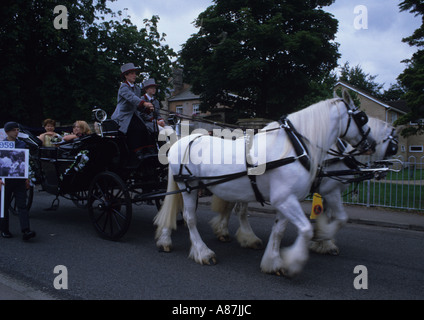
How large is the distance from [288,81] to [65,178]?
66.0 feet

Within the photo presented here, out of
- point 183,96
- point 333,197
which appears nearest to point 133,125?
point 333,197

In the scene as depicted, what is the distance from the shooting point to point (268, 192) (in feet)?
14.0

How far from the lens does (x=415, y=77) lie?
348 inches

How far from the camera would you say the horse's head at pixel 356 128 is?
171 inches

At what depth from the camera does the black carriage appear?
565 cm

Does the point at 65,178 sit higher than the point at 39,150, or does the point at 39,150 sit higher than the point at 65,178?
the point at 39,150

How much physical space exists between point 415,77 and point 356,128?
574 cm

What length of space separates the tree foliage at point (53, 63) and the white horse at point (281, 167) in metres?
11.7

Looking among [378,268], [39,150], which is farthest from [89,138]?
[378,268]

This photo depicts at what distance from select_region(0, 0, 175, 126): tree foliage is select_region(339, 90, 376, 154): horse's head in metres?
12.9

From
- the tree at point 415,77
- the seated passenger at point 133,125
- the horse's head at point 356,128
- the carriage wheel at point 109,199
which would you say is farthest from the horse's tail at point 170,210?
the tree at point 415,77

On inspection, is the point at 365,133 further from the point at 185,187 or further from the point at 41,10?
the point at 41,10

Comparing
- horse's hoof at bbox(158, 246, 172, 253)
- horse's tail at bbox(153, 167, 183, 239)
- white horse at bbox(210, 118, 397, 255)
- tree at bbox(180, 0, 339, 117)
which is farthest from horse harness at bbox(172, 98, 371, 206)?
tree at bbox(180, 0, 339, 117)

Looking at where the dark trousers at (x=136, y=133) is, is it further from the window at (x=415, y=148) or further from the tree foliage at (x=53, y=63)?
the window at (x=415, y=148)
